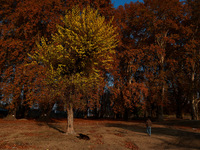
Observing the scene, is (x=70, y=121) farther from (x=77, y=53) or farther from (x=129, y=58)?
(x=129, y=58)

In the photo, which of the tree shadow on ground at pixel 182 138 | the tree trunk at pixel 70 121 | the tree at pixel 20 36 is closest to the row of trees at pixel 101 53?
the tree at pixel 20 36

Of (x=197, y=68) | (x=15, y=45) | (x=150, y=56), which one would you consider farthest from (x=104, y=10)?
(x=197, y=68)

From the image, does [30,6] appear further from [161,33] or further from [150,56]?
[161,33]

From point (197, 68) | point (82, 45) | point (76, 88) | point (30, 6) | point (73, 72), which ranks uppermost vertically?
point (30, 6)

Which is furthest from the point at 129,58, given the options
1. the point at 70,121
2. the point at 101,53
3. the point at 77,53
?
the point at 70,121

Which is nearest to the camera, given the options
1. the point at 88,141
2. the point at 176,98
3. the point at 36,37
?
the point at 88,141

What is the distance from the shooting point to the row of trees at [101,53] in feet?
48.2

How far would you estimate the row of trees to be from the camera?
14.7m

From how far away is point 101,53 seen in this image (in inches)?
585

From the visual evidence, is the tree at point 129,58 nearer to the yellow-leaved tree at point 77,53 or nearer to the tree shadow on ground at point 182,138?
the tree shadow on ground at point 182,138

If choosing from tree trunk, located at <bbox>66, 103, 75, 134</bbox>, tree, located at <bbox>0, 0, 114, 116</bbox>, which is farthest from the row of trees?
tree trunk, located at <bbox>66, 103, 75, 134</bbox>

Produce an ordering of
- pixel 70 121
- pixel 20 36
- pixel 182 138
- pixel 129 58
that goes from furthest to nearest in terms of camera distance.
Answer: pixel 129 58, pixel 20 36, pixel 182 138, pixel 70 121

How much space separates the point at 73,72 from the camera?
1521 cm

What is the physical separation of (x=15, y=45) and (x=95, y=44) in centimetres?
1360
